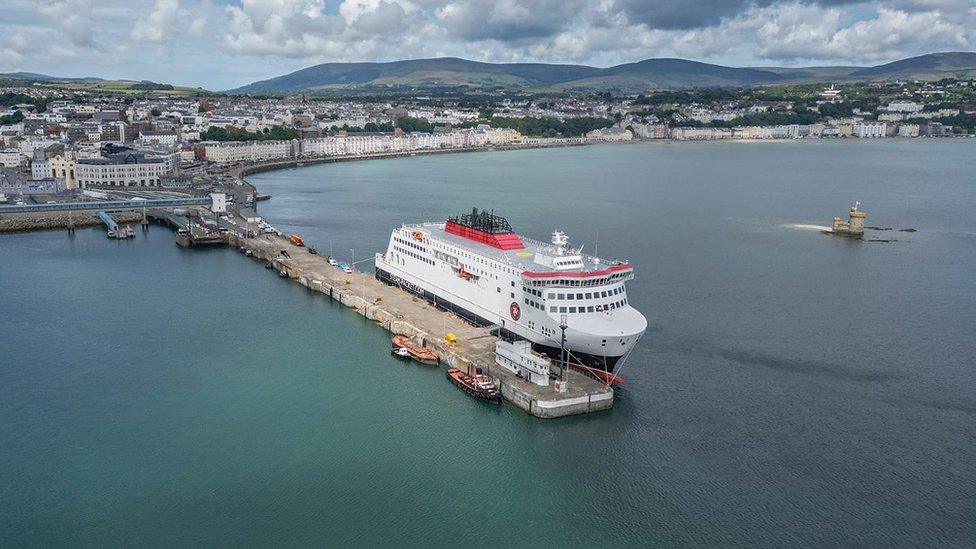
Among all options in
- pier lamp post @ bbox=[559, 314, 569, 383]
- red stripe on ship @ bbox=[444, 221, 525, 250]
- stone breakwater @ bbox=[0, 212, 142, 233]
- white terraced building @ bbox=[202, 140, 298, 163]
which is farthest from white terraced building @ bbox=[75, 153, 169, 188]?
pier lamp post @ bbox=[559, 314, 569, 383]

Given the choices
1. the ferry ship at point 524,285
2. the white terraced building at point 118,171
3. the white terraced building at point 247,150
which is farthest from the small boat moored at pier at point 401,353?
the white terraced building at point 247,150

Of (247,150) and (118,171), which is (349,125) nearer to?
(247,150)

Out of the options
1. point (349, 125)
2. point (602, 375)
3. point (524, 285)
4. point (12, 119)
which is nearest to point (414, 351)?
point (524, 285)

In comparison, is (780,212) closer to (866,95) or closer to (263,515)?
(263,515)

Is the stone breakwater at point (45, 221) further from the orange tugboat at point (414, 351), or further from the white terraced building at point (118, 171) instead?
the orange tugboat at point (414, 351)

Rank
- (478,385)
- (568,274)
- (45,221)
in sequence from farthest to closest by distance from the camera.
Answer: (45,221) < (568,274) < (478,385)

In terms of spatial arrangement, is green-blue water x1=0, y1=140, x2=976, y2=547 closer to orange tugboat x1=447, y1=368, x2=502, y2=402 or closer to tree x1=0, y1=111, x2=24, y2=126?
orange tugboat x1=447, y1=368, x2=502, y2=402
